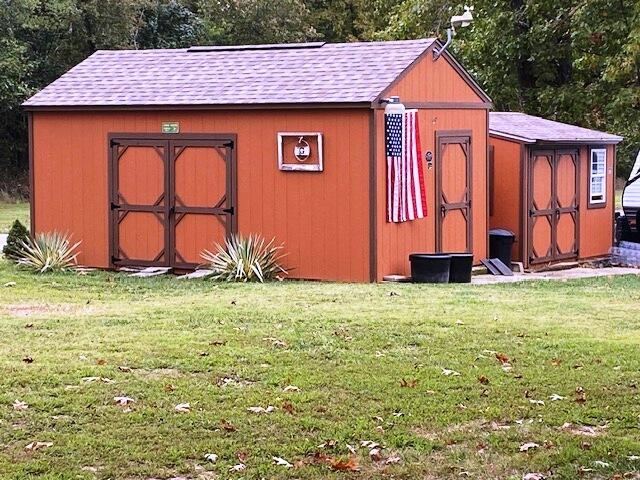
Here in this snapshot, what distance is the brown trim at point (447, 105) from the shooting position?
17.0 meters

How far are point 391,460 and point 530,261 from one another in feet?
45.2

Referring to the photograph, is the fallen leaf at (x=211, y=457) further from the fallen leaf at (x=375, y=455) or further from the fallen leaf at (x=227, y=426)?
the fallen leaf at (x=375, y=455)

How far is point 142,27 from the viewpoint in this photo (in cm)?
4031

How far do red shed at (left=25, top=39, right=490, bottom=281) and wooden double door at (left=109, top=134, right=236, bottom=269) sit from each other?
2cm

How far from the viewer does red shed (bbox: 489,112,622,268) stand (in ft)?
65.6

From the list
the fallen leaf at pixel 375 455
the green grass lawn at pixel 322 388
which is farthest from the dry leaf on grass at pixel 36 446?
the fallen leaf at pixel 375 455

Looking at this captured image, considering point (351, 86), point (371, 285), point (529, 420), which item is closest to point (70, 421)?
point (529, 420)

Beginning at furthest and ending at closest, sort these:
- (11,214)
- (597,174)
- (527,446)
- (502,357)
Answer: (11,214)
(597,174)
(502,357)
(527,446)

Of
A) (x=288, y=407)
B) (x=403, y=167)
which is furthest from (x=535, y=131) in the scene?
(x=288, y=407)

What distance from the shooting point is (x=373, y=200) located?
53.5 ft

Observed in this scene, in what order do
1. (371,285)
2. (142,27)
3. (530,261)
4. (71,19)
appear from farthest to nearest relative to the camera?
(142,27) < (71,19) < (530,261) < (371,285)

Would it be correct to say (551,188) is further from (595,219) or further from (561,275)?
(561,275)

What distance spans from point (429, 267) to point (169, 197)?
4105 mm

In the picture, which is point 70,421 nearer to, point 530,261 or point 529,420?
point 529,420
